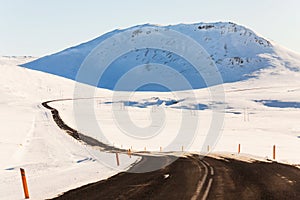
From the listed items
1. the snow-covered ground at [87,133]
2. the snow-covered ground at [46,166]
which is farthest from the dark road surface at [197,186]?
the snow-covered ground at [87,133]

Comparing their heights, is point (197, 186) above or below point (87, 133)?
above

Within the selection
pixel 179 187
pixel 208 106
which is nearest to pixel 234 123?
pixel 208 106

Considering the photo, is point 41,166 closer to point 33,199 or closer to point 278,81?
point 33,199

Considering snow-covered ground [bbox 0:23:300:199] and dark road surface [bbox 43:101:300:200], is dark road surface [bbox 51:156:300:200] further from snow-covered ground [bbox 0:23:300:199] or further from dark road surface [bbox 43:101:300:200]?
snow-covered ground [bbox 0:23:300:199]

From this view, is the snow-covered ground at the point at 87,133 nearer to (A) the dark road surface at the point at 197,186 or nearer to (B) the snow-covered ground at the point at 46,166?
(B) the snow-covered ground at the point at 46,166

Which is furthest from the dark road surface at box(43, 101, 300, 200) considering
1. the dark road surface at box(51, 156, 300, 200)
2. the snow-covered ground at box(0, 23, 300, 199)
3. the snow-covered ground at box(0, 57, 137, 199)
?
the snow-covered ground at box(0, 23, 300, 199)

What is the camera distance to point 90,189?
485 inches

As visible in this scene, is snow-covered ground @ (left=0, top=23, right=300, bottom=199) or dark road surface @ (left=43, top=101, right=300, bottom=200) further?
snow-covered ground @ (left=0, top=23, right=300, bottom=199)

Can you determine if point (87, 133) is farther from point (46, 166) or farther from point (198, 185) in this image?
point (198, 185)

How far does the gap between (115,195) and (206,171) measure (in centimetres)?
645

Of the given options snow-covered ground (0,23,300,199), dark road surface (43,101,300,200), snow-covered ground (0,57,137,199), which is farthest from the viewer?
snow-covered ground (0,23,300,199)

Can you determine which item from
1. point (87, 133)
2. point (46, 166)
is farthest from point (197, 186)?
point (87, 133)

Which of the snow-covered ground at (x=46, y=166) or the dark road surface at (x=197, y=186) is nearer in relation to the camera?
the dark road surface at (x=197, y=186)

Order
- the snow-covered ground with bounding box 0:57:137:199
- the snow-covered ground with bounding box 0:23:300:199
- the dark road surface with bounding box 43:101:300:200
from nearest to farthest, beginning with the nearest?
the dark road surface with bounding box 43:101:300:200
the snow-covered ground with bounding box 0:57:137:199
the snow-covered ground with bounding box 0:23:300:199
